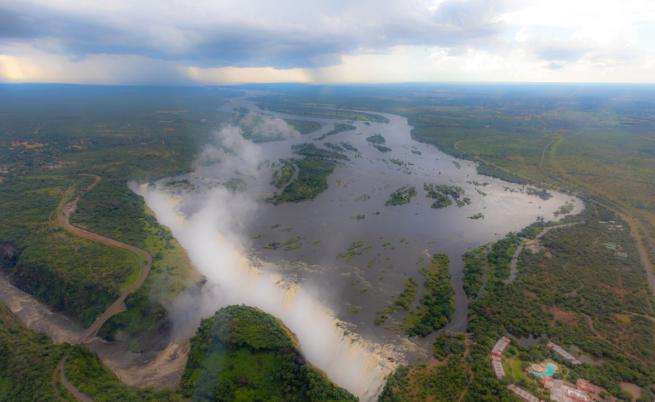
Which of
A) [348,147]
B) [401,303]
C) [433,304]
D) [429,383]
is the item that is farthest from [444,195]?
[348,147]

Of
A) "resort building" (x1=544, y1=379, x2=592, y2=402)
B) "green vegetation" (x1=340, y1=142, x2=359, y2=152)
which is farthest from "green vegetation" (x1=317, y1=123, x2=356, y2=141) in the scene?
"resort building" (x1=544, y1=379, x2=592, y2=402)

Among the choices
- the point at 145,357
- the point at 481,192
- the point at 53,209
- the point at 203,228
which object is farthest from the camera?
the point at 481,192

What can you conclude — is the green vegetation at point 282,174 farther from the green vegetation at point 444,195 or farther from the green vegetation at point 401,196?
the green vegetation at point 444,195

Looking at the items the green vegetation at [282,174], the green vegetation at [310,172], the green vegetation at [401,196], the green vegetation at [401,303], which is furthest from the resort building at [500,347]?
the green vegetation at [282,174]

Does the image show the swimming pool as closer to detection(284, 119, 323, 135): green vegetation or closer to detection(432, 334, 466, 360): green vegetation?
detection(432, 334, 466, 360): green vegetation

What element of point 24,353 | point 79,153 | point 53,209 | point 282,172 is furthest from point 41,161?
point 24,353

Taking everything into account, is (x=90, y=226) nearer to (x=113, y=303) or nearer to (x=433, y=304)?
(x=113, y=303)

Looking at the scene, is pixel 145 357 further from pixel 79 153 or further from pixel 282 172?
pixel 79 153
